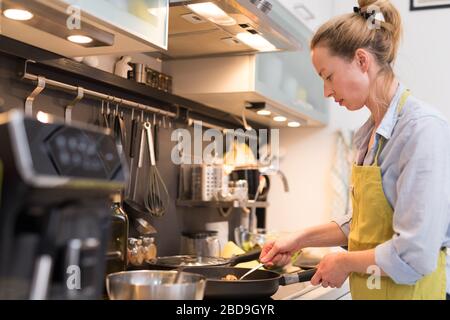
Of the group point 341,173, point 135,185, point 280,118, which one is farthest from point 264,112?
point 341,173

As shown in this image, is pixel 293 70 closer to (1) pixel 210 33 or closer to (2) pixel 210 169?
(2) pixel 210 169

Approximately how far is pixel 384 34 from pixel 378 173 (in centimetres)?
32

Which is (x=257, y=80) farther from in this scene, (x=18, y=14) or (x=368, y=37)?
(x=18, y=14)

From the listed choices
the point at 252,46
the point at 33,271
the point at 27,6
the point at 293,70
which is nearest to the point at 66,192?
the point at 33,271

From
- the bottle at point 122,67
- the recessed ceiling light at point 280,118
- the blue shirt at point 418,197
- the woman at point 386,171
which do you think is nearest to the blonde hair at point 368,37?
the woman at point 386,171

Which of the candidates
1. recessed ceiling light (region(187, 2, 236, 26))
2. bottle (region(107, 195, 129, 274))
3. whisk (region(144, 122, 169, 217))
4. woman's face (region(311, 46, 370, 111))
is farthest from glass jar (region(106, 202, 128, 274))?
woman's face (region(311, 46, 370, 111))

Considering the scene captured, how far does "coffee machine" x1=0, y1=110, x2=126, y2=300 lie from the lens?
0.59 meters

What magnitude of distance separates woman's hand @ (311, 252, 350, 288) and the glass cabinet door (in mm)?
643

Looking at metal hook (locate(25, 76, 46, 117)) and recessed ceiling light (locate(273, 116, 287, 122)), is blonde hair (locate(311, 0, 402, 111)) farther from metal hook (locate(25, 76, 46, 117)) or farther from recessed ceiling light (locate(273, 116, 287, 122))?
recessed ceiling light (locate(273, 116, 287, 122))

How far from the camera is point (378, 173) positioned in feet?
3.73

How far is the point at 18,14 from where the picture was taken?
1.08m

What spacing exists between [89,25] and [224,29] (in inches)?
21.0

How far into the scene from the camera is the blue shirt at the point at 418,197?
1.00 metres

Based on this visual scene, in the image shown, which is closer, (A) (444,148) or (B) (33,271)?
(B) (33,271)
